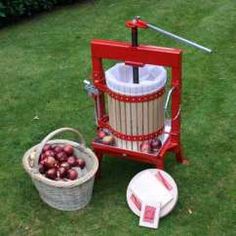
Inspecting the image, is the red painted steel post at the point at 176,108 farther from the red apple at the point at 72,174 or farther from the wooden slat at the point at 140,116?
the red apple at the point at 72,174

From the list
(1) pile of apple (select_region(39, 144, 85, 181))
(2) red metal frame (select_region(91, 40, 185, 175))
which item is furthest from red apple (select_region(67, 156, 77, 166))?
(2) red metal frame (select_region(91, 40, 185, 175))

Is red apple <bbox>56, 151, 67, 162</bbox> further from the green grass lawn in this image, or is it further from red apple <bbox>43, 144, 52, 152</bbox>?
the green grass lawn

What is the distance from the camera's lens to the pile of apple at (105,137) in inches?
166

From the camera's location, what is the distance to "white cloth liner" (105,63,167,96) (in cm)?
388

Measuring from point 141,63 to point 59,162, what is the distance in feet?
2.98

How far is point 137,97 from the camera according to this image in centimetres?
390

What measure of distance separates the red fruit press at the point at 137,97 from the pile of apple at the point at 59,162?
22cm

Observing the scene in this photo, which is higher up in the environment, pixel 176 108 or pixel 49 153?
pixel 176 108

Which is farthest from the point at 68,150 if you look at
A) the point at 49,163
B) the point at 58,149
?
the point at 49,163

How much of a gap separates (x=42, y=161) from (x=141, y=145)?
714 millimetres

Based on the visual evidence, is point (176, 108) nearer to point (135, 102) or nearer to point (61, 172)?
point (135, 102)

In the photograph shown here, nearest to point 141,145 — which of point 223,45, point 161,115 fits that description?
point 161,115

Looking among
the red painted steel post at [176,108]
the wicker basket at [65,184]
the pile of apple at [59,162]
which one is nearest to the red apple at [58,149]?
the pile of apple at [59,162]

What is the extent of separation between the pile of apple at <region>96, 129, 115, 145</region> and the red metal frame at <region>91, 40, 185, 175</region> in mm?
37
